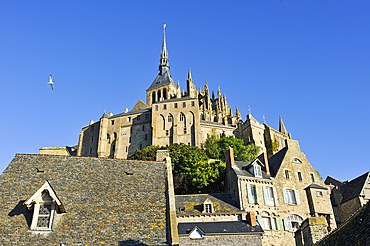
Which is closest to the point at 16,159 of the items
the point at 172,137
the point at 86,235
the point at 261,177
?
the point at 86,235

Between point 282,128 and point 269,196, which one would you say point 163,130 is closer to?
point 282,128

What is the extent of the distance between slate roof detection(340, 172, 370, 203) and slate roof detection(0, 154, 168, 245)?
111ft

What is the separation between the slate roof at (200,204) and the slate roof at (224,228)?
4.28 m

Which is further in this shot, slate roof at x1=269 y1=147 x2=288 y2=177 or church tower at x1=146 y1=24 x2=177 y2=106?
church tower at x1=146 y1=24 x2=177 y2=106

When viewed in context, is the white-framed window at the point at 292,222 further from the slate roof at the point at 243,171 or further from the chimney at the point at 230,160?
the chimney at the point at 230,160

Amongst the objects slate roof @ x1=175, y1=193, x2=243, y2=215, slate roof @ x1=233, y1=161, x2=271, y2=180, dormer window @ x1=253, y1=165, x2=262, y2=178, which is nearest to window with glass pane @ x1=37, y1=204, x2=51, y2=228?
slate roof @ x1=175, y1=193, x2=243, y2=215

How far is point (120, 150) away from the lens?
295 feet

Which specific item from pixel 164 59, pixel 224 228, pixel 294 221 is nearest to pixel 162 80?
pixel 164 59

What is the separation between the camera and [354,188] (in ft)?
139

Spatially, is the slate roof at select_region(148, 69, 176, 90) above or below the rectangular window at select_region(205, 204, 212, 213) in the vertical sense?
above

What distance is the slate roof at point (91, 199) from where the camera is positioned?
11945 millimetres

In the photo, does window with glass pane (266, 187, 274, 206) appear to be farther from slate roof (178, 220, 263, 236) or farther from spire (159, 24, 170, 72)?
spire (159, 24, 170, 72)

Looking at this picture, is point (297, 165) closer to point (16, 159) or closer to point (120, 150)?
point (16, 159)

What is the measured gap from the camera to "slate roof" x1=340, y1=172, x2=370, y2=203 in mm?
41219
